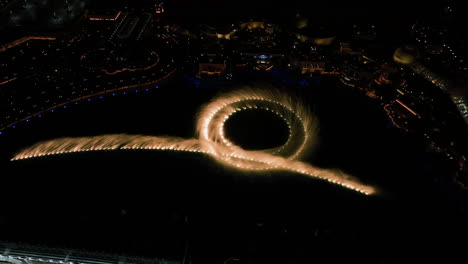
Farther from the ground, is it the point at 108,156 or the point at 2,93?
the point at 2,93

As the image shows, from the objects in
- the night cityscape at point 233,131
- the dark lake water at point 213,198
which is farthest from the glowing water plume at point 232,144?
the dark lake water at point 213,198

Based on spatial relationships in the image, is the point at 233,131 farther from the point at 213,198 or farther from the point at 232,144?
the point at 213,198

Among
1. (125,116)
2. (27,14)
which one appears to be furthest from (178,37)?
(27,14)

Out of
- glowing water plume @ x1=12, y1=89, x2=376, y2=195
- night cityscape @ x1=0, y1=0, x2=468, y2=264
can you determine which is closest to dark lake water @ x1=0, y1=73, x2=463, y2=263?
night cityscape @ x1=0, y1=0, x2=468, y2=264

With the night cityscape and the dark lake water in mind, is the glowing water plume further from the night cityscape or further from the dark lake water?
the dark lake water

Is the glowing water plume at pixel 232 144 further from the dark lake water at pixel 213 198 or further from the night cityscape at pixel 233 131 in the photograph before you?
the dark lake water at pixel 213 198

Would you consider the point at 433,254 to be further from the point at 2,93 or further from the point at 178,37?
the point at 2,93
